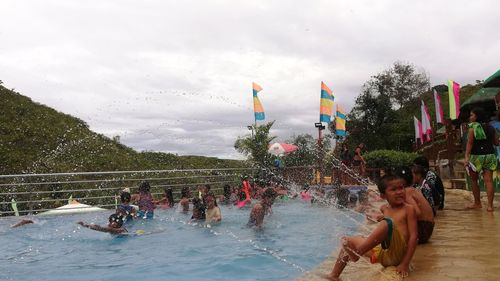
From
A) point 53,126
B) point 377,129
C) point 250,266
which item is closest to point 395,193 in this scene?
point 250,266

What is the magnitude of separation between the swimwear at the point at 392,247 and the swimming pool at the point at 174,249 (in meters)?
2.12

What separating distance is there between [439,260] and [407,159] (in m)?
22.1

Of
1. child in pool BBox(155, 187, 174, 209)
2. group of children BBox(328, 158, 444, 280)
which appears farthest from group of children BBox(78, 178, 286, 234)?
group of children BBox(328, 158, 444, 280)

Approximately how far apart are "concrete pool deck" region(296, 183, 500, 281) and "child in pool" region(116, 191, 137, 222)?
6.28 m

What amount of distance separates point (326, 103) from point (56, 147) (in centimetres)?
1526

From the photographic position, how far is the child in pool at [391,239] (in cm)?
408

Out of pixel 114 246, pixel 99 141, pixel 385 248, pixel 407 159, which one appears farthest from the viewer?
pixel 99 141

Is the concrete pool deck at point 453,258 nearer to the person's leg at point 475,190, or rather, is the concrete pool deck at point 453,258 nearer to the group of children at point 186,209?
the person's leg at point 475,190

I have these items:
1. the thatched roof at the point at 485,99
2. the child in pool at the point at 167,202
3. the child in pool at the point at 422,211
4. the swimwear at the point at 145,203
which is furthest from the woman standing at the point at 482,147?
the thatched roof at the point at 485,99

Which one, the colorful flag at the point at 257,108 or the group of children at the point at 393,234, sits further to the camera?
the colorful flag at the point at 257,108

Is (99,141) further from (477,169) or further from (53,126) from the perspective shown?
(477,169)

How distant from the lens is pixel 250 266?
288 inches

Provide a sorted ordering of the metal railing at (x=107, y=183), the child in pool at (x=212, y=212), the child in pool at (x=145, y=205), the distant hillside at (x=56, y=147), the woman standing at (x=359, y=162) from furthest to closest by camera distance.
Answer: the distant hillside at (x=56, y=147) < the woman standing at (x=359, y=162) < the metal railing at (x=107, y=183) < the child in pool at (x=145, y=205) < the child in pool at (x=212, y=212)

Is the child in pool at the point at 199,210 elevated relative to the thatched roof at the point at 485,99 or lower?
lower
